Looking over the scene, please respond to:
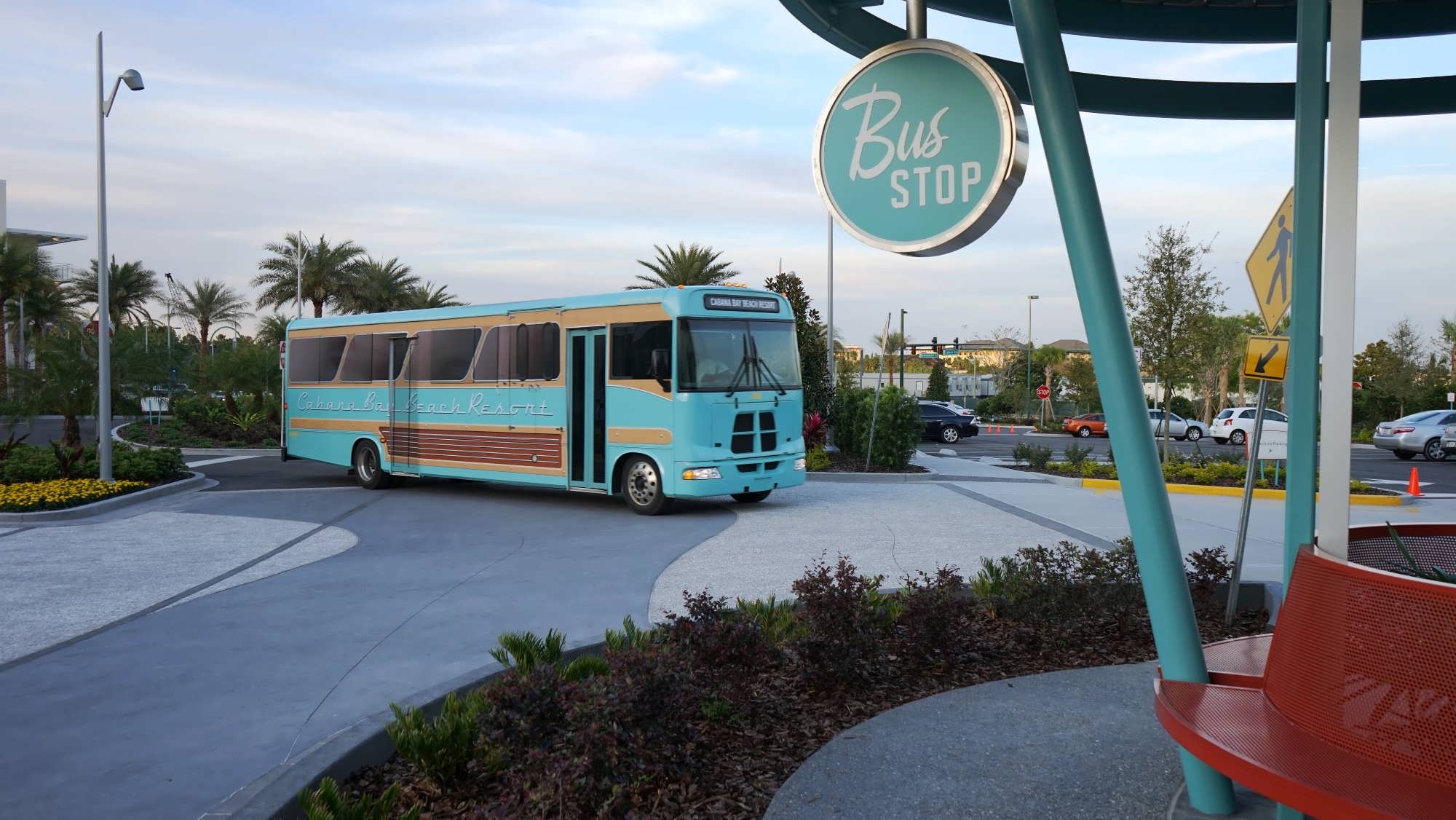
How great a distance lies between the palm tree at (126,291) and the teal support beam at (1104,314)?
65211mm

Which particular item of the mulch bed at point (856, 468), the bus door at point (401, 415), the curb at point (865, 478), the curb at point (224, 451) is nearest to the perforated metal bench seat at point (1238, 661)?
the bus door at point (401, 415)

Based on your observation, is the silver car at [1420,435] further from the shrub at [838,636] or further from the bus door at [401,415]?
the shrub at [838,636]

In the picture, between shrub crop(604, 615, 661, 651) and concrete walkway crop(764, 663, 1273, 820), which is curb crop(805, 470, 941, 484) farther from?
concrete walkway crop(764, 663, 1273, 820)

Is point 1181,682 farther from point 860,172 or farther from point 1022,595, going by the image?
point 1022,595

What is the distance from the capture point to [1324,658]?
3.05m

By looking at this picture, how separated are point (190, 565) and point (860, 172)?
8616 millimetres

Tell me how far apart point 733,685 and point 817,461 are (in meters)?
16.1

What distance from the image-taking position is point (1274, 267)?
7.89 m

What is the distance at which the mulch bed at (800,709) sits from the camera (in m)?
4.09

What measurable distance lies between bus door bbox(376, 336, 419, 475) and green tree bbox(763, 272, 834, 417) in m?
10.1

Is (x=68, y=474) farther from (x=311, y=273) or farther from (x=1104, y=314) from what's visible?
(x=311, y=273)

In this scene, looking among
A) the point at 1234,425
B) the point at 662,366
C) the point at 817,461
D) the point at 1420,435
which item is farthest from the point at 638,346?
the point at 1234,425

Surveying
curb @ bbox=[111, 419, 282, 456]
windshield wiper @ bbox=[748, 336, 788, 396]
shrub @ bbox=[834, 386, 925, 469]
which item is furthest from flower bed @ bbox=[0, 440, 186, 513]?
shrub @ bbox=[834, 386, 925, 469]

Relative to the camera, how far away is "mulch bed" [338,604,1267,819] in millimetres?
4090
